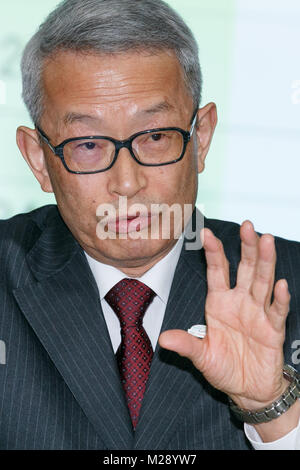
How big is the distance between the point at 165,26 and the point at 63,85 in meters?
0.32

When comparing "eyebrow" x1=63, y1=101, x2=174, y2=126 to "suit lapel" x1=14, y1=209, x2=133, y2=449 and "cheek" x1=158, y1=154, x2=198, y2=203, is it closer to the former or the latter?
"cheek" x1=158, y1=154, x2=198, y2=203

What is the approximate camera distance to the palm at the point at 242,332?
1.83 meters

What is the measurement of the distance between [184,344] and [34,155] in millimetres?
882

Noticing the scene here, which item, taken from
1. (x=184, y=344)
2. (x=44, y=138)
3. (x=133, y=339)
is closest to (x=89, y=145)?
(x=44, y=138)

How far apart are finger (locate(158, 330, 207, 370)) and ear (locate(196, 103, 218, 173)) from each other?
0.69m

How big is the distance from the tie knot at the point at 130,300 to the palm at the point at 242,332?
373mm

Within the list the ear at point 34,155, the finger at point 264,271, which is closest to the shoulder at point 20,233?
the ear at point 34,155

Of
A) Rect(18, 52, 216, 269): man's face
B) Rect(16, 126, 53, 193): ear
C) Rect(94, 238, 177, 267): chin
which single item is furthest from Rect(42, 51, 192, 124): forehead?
Rect(94, 238, 177, 267): chin

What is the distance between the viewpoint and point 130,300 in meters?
2.25

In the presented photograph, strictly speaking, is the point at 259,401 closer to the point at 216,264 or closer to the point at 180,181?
the point at 216,264

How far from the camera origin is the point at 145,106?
2.10 meters

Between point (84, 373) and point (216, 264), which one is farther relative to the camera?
point (84, 373)
